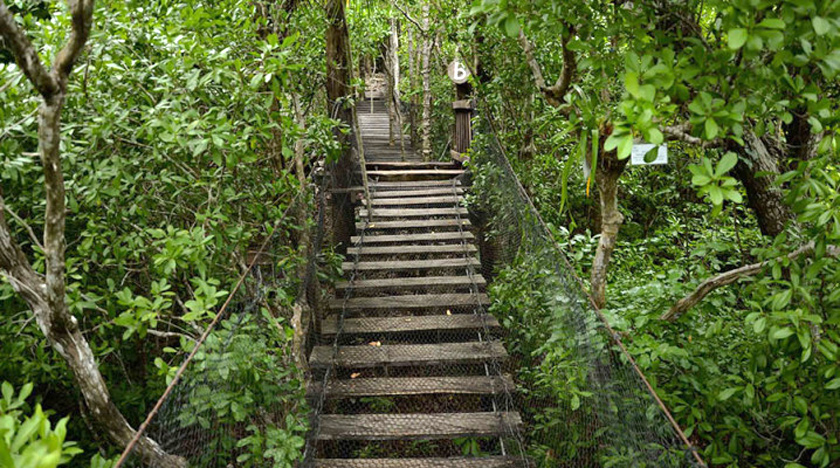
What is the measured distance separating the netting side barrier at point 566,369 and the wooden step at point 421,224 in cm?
92

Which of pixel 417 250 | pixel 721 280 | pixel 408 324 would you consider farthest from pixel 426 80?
pixel 721 280

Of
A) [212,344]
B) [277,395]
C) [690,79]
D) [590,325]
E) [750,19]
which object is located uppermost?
[750,19]

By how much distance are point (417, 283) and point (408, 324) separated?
52 cm

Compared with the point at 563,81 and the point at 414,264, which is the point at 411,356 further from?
the point at 563,81

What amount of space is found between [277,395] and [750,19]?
2290 millimetres

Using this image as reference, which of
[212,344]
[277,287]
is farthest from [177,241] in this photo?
[277,287]

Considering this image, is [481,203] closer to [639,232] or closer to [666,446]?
[639,232]

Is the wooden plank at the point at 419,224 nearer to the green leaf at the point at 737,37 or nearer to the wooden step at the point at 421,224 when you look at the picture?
the wooden step at the point at 421,224

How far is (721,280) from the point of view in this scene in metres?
2.10

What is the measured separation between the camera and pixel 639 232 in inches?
233

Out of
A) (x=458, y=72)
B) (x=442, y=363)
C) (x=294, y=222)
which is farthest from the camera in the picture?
(x=458, y=72)

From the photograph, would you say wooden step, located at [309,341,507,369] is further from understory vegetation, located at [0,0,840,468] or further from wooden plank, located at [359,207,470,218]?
wooden plank, located at [359,207,470,218]

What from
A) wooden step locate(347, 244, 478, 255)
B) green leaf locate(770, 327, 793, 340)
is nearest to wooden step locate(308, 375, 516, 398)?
wooden step locate(347, 244, 478, 255)

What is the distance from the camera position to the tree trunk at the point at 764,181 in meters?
2.31
